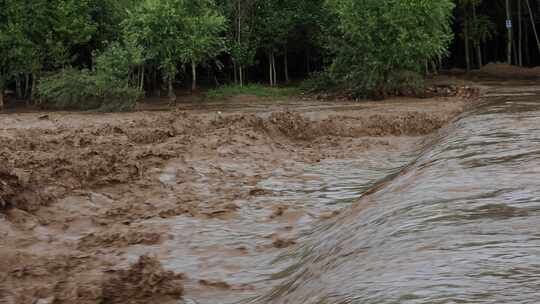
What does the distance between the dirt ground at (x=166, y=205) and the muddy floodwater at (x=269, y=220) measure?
0.07 feet

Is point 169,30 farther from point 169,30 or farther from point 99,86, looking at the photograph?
point 99,86

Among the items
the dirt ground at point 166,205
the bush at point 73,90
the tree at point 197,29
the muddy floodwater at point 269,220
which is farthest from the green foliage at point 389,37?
the muddy floodwater at point 269,220

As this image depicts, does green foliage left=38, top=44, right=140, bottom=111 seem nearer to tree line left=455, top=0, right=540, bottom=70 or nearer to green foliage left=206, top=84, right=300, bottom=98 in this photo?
green foliage left=206, top=84, right=300, bottom=98

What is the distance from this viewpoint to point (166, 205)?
721 cm

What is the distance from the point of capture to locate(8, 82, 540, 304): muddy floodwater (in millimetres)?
3230

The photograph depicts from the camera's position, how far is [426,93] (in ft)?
74.5

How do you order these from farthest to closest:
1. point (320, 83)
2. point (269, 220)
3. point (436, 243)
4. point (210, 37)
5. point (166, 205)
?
point (320, 83) < point (210, 37) < point (166, 205) < point (269, 220) < point (436, 243)

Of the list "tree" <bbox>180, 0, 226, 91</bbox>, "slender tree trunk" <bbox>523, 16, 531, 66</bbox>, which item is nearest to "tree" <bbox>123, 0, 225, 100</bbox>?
"tree" <bbox>180, 0, 226, 91</bbox>

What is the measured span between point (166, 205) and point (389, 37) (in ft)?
52.7

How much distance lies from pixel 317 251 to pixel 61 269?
183 cm

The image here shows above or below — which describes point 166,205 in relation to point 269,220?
above

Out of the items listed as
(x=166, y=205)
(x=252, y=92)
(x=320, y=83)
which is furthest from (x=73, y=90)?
(x=166, y=205)

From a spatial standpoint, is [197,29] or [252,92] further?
[252,92]

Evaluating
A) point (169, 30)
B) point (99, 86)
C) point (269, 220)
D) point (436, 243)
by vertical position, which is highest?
point (169, 30)
